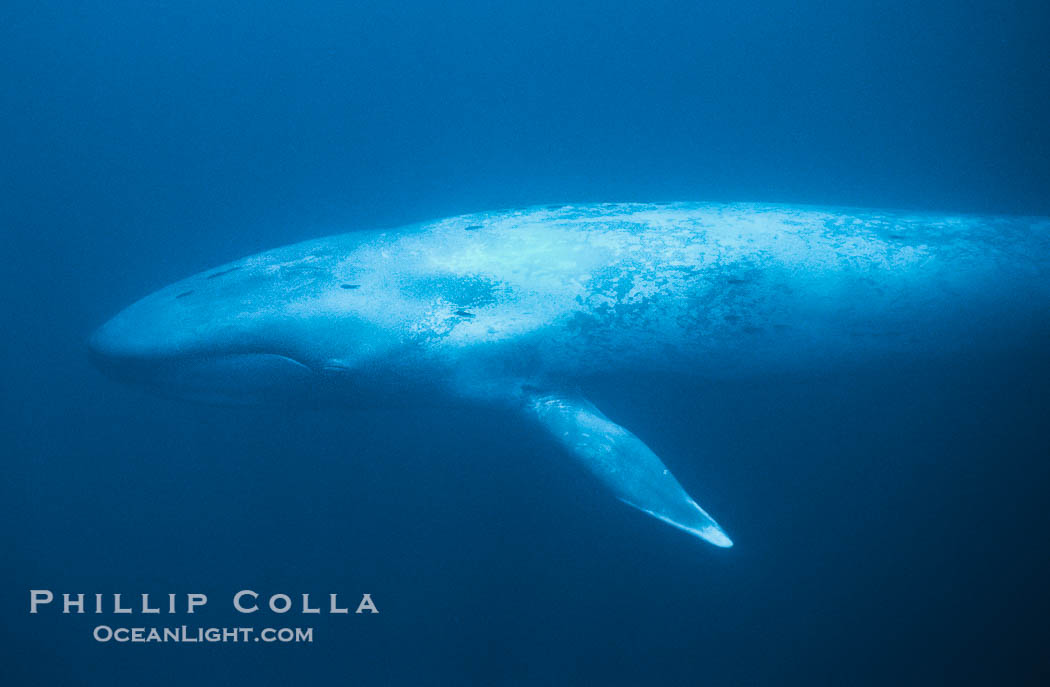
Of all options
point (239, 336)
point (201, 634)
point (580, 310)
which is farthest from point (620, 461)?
point (201, 634)

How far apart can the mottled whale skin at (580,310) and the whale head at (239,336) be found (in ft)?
0.05

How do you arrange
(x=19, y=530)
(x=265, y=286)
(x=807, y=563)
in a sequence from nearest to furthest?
1. (x=265, y=286)
2. (x=807, y=563)
3. (x=19, y=530)

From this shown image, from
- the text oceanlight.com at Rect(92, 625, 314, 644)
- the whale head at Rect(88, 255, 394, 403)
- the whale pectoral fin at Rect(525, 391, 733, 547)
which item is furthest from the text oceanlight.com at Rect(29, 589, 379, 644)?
the whale pectoral fin at Rect(525, 391, 733, 547)

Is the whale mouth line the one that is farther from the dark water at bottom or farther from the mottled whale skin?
the dark water at bottom

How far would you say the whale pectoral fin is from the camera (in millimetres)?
4176

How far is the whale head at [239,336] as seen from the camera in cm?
425

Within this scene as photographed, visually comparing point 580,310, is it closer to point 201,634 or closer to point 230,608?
point 230,608

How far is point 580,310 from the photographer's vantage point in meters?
4.86

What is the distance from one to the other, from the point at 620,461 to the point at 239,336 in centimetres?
316

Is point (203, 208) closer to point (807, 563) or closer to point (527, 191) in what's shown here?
point (527, 191)

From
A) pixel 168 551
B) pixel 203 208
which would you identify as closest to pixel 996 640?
pixel 168 551

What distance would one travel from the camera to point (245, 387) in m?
4.67

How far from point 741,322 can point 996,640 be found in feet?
16.1

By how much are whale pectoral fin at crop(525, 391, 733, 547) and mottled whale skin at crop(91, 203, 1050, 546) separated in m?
0.02
